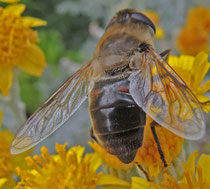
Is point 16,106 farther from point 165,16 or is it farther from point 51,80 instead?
point 165,16

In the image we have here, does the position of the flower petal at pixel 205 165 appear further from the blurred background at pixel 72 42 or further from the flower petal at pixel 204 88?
the blurred background at pixel 72 42

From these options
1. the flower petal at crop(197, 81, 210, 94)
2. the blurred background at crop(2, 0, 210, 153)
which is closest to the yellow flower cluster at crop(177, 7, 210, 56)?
the blurred background at crop(2, 0, 210, 153)

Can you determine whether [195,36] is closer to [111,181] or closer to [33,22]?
[33,22]

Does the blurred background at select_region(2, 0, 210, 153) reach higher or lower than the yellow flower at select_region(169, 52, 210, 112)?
higher

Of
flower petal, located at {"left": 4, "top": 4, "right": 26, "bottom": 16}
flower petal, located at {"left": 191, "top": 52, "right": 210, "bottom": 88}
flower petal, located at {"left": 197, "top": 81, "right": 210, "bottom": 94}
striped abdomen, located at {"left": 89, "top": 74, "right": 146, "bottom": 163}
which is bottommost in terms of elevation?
striped abdomen, located at {"left": 89, "top": 74, "right": 146, "bottom": 163}

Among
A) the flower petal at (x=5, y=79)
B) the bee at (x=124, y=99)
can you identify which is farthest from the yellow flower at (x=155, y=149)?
the flower petal at (x=5, y=79)

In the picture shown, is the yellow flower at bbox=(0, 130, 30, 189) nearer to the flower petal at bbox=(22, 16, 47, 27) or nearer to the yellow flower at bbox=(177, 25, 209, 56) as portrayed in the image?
the flower petal at bbox=(22, 16, 47, 27)
